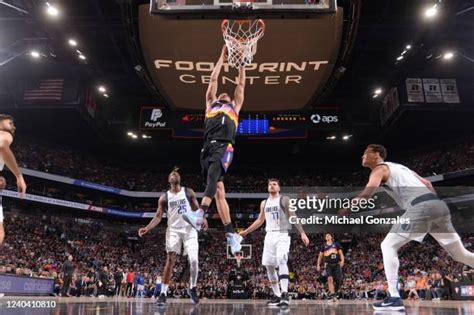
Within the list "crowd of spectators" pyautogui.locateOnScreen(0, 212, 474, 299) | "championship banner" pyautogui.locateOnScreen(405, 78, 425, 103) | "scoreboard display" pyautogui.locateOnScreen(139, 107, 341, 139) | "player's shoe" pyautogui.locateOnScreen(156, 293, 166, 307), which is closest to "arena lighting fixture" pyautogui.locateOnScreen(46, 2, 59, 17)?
"scoreboard display" pyautogui.locateOnScreen(139, 107, 341, 139)

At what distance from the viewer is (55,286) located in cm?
1822

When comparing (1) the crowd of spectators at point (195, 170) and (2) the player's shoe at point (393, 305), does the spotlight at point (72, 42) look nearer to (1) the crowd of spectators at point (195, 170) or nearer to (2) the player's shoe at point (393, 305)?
(1) the crowd of spectators at point (195, 170)

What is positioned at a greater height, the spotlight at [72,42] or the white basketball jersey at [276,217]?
the spotlight at [72,42]

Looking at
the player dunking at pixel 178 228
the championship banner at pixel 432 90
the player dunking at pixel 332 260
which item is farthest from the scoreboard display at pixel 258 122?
the player dunking at pixel 178 228

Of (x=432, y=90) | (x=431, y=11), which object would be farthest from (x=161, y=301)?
(x=432, y=90)

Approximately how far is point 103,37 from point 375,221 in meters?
23.0

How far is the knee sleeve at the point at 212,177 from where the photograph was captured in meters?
5.61

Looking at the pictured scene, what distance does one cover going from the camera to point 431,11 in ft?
54.1

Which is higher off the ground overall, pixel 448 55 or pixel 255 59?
pixel 448 55

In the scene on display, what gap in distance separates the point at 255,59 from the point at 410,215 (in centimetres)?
1233

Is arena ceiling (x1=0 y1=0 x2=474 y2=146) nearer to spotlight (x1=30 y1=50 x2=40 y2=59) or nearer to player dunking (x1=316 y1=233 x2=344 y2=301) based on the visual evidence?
spotlight (x1=30 y1=50 x2=40 y2=59)

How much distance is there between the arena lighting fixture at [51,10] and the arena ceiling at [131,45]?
0.26 metres

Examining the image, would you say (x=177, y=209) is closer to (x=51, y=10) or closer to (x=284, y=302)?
(x=284, y=302)

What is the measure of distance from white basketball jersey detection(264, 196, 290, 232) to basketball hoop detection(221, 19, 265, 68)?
2.84m
